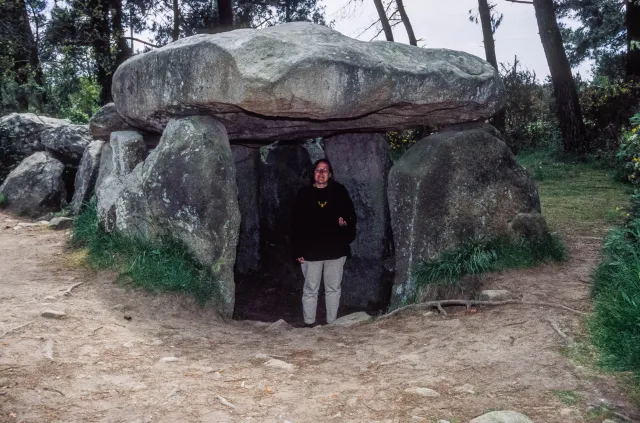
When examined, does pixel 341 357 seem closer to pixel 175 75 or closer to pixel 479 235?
pixel 479 235

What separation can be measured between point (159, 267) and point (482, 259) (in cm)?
298

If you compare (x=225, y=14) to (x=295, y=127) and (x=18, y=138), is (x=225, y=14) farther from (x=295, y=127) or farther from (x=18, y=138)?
(x=295, y=127)

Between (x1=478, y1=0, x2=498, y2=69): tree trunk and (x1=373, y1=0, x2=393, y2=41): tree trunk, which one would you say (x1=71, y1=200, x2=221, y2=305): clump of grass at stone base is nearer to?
(x1=478, y1=0, x2=498, y2=69): tree trunk

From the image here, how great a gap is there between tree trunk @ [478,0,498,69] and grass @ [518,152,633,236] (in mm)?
3076

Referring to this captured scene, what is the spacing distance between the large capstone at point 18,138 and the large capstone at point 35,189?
40.4 inches

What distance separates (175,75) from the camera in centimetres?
567

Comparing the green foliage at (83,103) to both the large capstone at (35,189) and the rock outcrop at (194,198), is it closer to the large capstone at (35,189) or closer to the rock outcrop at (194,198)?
the large capstone at (35,189)

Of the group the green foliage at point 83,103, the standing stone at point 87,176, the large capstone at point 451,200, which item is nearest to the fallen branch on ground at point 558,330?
the large capstone at point 451,200

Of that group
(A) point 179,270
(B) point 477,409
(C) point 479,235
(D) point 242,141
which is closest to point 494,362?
(B) point 477,409

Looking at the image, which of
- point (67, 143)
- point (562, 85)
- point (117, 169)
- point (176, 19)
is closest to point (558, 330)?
point (117, 169)

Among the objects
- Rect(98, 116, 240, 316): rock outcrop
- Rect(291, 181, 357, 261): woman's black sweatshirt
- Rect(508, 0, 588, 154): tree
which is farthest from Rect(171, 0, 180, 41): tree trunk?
Rect(291, 181, 357, 261): woman's black sweatshirt

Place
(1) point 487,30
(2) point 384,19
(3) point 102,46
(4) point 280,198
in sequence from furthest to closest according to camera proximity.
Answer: (2) point 384,19, (1) point 487,30, (3) point 102,46, (4) point 280,198

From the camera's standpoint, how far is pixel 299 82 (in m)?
5.21

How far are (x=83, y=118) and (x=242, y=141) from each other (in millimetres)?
6090
